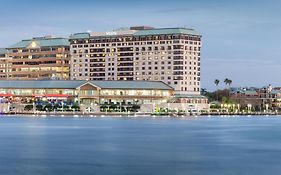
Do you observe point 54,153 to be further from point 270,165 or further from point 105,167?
point 270,165

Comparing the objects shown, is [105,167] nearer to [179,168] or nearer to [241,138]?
[179,168]

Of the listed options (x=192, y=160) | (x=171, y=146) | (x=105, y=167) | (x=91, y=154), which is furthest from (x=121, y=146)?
(x=105, y=167)

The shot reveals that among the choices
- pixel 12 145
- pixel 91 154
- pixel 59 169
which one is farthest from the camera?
pixel 12 145

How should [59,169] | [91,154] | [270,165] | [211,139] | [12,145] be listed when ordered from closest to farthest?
[59,169]
[270,165]
[91,154]
[12,145]
[211,139]

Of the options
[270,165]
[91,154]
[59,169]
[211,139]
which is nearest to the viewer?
Result: [59,169]

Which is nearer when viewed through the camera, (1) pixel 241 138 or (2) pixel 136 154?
(2) pixel 136 154

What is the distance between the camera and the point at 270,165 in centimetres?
6919

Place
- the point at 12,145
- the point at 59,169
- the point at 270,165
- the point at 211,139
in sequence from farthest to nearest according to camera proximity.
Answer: the point at 211,139, the point at 12,145, the point at 270,165, the point at 59,169

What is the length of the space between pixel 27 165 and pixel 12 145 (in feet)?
73.6

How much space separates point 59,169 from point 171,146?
91.9 feet

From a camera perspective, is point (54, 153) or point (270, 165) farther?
point (54, 153)

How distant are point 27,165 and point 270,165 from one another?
23.2 metres

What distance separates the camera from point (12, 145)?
292 ft

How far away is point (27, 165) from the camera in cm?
6706
